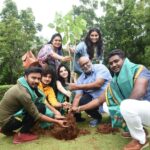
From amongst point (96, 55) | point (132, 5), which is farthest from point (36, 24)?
point (96, 55)

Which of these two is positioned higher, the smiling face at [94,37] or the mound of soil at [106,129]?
the smiling face at [94,37]

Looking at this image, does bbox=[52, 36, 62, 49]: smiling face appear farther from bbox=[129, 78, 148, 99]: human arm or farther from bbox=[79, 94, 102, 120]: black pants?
bbox=[129, 78, 148, 99]: human arm

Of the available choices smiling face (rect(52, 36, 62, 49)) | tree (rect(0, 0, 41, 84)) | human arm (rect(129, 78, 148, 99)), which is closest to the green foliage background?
tree (rect(0, 0, 41, 84))

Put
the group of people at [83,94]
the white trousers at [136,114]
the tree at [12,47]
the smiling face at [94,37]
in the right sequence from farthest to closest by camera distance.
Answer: the tree at [12,47], the smiling face at [94,37], the group of people at [83,94], the white trousers at [136,114]

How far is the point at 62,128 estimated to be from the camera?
4535 millimetres

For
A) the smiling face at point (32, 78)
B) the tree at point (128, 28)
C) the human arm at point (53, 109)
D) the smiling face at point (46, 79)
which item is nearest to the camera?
the smiling face at point (32, 78)

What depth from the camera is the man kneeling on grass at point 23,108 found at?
14.2 feet

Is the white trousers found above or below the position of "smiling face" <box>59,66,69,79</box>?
below

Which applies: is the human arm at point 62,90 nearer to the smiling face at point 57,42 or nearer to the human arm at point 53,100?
the human arm at point 53,100

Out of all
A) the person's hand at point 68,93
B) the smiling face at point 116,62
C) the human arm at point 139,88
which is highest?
the smiling face at point 116,62

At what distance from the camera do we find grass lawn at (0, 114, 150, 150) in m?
4.17

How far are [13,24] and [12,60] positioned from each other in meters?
2.43

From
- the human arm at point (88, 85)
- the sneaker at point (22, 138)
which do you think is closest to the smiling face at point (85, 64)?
the human arm at point (88, 85)

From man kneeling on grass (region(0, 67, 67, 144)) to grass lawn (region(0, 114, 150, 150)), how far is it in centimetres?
14
